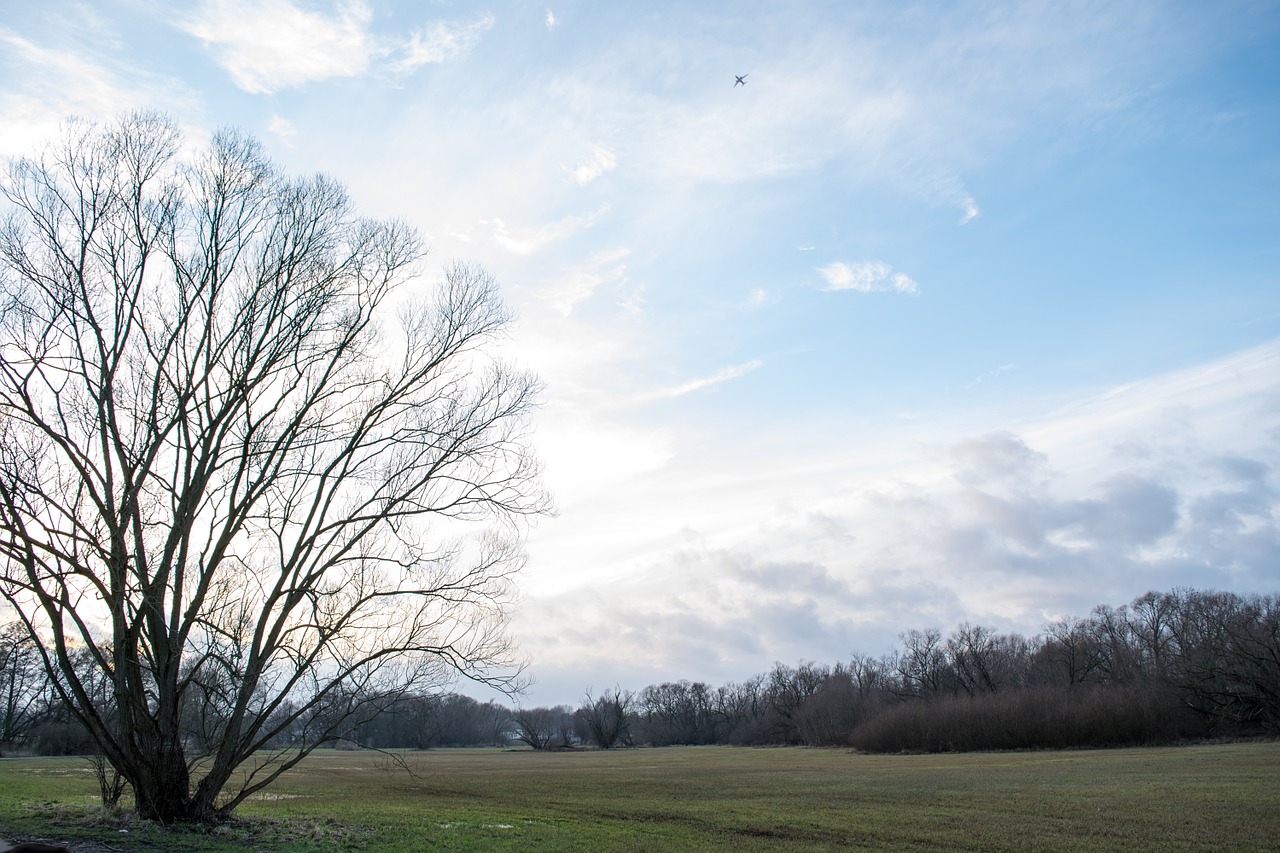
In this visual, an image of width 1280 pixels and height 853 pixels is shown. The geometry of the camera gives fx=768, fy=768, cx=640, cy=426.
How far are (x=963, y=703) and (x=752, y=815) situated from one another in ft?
196

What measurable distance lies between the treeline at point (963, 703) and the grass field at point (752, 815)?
8.28ft

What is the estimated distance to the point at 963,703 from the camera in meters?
72.4

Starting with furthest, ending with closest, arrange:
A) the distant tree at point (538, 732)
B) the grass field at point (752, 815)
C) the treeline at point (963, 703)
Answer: the distant tree at point (538, 732) → the treeline at point (963, 703) → the grass field at point (752, 815)

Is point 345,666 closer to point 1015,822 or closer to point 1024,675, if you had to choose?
point 1015,822

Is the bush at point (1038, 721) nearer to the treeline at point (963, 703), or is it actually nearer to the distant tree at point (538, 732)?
the treeline at point (963, 703)

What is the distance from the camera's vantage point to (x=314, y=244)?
60.0 feet

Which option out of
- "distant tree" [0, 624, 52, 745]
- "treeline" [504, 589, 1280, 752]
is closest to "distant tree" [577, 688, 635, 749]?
"treeline" [504, 589, 1280, 752]

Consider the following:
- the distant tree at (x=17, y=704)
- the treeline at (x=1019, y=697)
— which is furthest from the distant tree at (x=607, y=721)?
the distant tree at (x=17, y=704)

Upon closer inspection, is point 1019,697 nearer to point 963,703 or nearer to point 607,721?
point 963,703

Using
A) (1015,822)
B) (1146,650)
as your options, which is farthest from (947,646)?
(1015,822)

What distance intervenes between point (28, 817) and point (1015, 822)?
2120cm

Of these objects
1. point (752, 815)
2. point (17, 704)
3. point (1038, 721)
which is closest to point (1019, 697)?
point (1038, 721)

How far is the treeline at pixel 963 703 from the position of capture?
57719 millimetres

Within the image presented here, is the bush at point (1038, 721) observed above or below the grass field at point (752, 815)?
below
